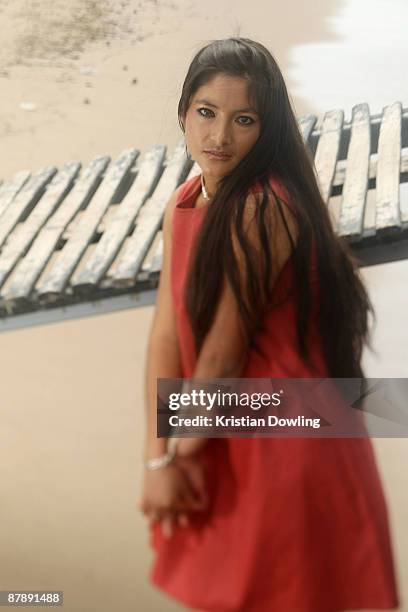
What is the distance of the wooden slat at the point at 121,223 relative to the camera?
1870 mm

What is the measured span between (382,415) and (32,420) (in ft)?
2.32

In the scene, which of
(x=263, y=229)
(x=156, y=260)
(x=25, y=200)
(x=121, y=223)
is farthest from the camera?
(x=25, y=200)

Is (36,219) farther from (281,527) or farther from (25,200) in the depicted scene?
(281,527)

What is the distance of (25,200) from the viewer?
2031 millimetres

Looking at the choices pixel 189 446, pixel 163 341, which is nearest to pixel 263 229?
pixel 163 341

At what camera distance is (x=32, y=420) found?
6.61 ft

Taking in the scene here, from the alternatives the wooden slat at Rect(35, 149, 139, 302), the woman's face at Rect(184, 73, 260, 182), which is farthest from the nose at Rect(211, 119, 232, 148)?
the wooden slat at Rect(35, 149, 139, 302)

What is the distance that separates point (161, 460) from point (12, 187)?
0.74m

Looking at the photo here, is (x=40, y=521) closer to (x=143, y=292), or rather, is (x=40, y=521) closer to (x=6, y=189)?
(x=143, y=292)

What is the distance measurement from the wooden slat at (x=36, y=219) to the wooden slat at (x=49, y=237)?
13 millimetres

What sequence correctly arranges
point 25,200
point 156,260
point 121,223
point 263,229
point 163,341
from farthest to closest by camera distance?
point 25,200, point 121,223, point 156,260, point 163,341, point 263,229

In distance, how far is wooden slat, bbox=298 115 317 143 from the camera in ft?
6.08

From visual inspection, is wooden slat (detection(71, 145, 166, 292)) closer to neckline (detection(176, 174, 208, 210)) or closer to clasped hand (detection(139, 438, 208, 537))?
neckline (detection(176, 174, 208, 210))

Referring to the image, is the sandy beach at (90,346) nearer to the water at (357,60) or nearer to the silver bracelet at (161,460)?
the water at (357,60)
